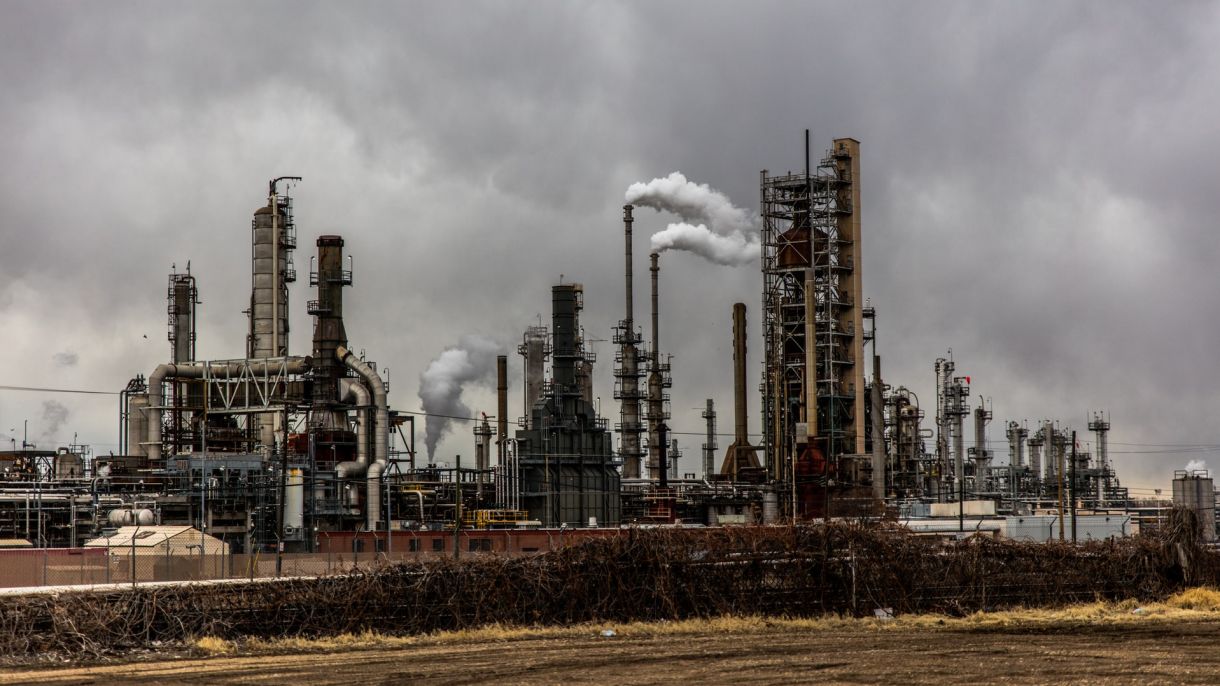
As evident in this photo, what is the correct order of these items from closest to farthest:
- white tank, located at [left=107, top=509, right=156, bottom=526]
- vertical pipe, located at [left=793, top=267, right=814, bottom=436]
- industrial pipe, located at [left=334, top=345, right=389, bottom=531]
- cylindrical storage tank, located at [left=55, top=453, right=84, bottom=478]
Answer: white tank, located at [left=107, top=509, right=156, bottom=526]
industrial pipe, located at [left=334, top=345, right=389, bottom=531]
cylindrical storage tank, located at [left=55, top=453, right=84, bottom=478]
vertical pipe, located at [left=793, top=267, right=814, bottom=436]

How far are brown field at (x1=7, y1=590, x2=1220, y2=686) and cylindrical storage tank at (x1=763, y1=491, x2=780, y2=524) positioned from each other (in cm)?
3902

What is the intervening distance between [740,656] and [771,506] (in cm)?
4762

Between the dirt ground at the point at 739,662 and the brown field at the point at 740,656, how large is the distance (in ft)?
0.11

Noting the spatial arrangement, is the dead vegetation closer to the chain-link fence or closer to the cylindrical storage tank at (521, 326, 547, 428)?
the chain-link fence

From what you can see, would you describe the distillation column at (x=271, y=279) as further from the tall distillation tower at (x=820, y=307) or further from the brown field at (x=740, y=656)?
the brown field at (x=740, y=656)

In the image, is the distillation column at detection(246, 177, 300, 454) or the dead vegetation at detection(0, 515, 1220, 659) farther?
the distillation column at detection(246, 177, 300, 454)

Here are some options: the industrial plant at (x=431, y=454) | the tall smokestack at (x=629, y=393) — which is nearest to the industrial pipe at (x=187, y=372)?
the industrial plant at (x=431, y=454)

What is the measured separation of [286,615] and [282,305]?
138 feet

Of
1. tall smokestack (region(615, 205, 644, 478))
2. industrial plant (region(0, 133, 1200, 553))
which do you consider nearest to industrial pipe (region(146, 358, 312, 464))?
industrial plant (region(0, 133, 1200, 553))

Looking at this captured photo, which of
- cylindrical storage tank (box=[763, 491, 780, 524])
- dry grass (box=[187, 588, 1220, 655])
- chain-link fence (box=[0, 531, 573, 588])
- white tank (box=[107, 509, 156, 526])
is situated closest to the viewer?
dry grass (box=[187, 588, 1220, 655])

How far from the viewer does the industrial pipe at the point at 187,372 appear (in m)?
67.4

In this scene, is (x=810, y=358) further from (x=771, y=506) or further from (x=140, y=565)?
(x=140, y=565)

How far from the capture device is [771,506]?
74.1 meters

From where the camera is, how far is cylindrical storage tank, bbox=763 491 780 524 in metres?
73.5
